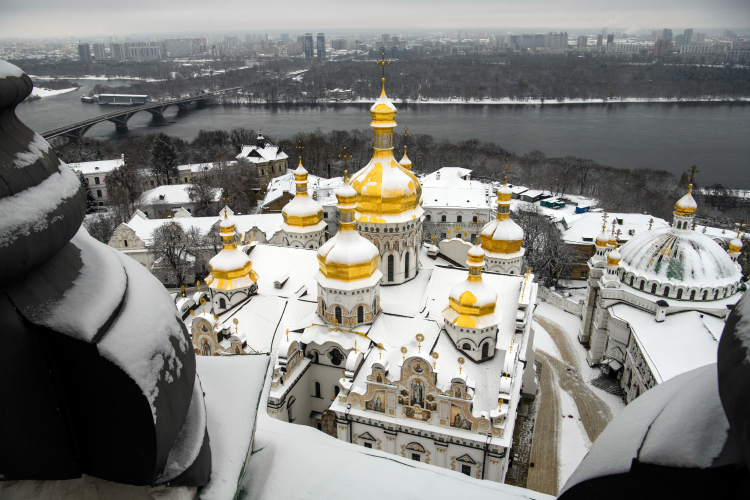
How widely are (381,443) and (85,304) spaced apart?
38.8 ft

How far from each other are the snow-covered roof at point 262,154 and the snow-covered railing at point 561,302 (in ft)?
99.9

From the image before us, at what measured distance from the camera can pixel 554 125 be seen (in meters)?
77.1

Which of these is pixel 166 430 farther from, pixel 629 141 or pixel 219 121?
pixel 219 121

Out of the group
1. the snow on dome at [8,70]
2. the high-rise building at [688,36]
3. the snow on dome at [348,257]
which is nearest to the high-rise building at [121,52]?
the snow on dome at [348,257]

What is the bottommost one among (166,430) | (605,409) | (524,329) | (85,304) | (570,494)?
(605,409)

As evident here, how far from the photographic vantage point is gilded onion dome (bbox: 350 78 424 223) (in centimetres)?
1552

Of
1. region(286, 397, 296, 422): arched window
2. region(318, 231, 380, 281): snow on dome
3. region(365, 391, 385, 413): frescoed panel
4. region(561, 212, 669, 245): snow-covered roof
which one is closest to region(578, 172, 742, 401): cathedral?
region(365, 391, 385, 413): frescoed panel

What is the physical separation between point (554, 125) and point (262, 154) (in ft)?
163

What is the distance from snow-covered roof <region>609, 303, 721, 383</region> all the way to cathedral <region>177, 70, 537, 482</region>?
3.94 metres

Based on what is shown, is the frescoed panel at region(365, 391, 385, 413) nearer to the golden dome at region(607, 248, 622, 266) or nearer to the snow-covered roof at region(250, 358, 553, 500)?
the snow-covered roof at region(250, 358, 553, 500)

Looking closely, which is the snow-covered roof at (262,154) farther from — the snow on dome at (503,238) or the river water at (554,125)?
the snow on dome at (503,238)

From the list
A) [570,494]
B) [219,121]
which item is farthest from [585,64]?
[570,494]

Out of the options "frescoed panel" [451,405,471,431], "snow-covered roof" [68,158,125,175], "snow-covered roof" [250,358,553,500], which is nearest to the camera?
"snow-covered roof" [250,358,553,500]

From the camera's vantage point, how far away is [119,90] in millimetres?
87188
